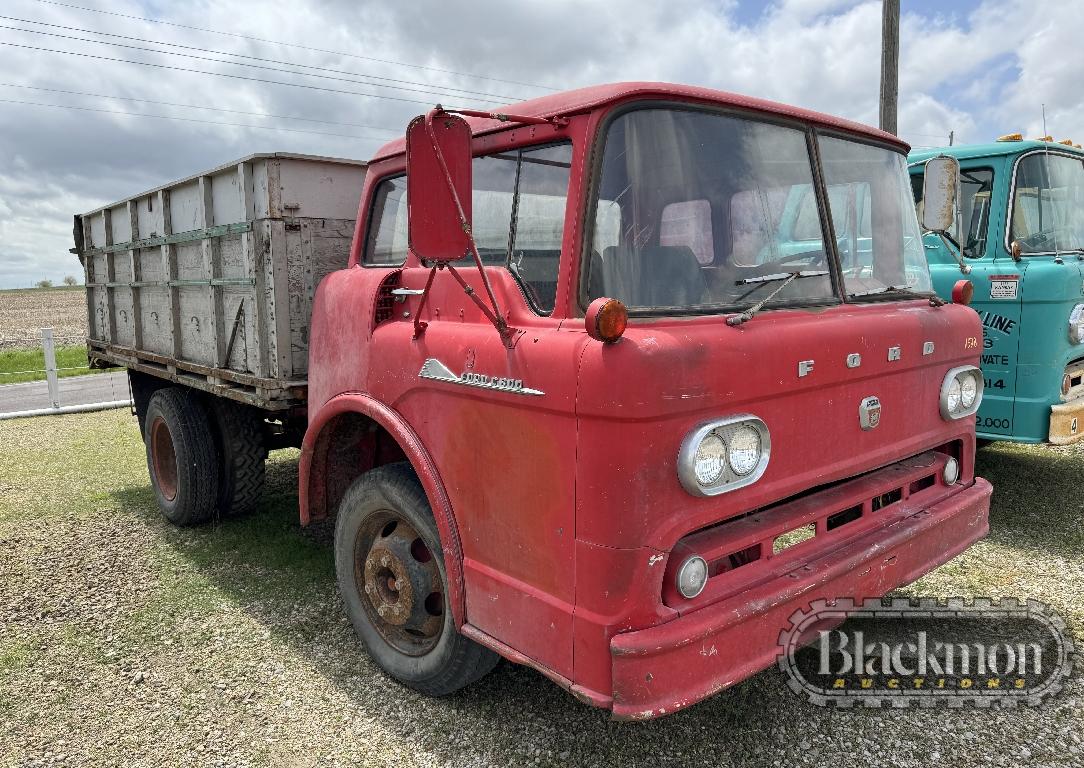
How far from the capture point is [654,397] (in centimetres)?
206

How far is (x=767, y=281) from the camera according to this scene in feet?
8.50

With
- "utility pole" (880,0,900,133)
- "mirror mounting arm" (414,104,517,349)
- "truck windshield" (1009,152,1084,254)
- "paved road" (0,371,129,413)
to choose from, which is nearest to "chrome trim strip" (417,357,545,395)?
"mirror mounting arm" (414,104,517,349)

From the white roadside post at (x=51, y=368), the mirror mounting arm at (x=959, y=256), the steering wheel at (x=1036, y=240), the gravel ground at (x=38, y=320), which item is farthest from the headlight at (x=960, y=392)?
the gravel ground at (x=38, y=320)

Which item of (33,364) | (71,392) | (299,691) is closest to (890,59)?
(299,691)

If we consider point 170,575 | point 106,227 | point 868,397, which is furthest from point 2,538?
point 868,397

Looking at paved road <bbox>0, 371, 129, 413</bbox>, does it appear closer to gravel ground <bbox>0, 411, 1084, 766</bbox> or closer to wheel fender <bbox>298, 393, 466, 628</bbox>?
gravel ground <bbox>0, 411, 1084, 766</bbox>

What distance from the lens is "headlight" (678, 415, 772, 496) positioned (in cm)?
213

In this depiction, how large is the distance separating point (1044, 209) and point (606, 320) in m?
4.75

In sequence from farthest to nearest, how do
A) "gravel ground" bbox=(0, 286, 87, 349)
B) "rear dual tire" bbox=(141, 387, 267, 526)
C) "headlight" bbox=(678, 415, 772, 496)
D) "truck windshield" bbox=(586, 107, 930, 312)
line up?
1. "gravel ground" bbox=(0, 286, 87, 349)
2. "rear dual tire" bbox=(141, 387, 267, 526)
3. "truck windshield" bbox=(586, 107, 930, 312)
4. "headlight" bbox=(678, 415, 772, 496)

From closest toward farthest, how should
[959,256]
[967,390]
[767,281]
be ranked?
[767,281] < [967,390] < [959,256]

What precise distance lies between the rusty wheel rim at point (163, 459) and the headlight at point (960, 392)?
A: 15.5 ft

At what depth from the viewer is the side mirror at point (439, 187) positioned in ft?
7.54

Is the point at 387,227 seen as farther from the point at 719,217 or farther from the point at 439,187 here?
the point at 719,217

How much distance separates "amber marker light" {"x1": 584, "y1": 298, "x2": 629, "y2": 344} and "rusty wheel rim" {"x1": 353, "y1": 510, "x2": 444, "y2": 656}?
1.28 metres
